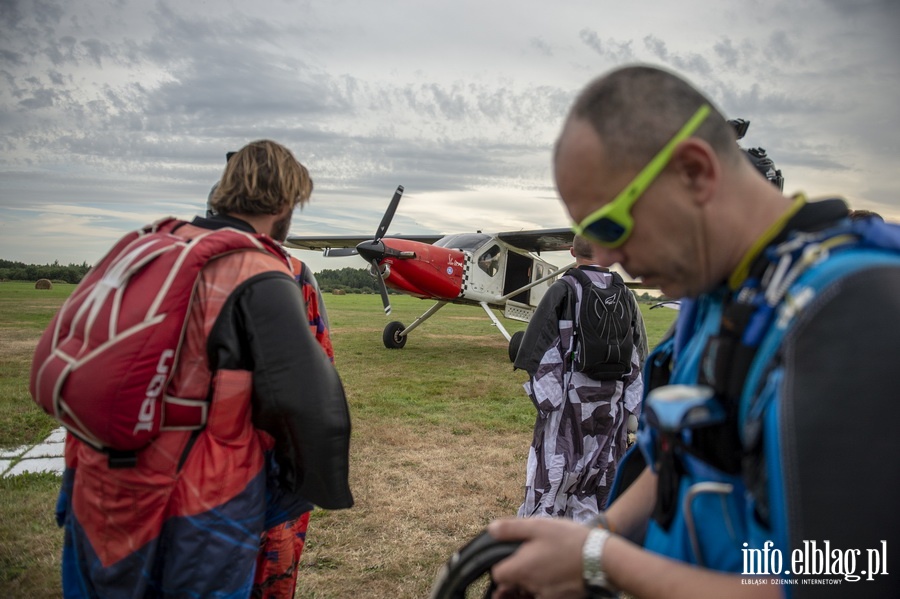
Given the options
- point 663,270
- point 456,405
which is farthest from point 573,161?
point 456,405

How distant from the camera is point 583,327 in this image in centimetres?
432

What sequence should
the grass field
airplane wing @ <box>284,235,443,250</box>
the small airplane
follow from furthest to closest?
1. airplane wing @ <box>284,235,443,250</box>
2. the small airplane
3. the grass field

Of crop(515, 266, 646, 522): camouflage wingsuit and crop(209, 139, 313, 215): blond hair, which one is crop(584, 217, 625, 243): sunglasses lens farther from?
crop(515, 266, 646, 522): camouflage wingsuit

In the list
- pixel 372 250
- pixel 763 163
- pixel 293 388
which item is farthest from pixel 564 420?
pixel 372 250

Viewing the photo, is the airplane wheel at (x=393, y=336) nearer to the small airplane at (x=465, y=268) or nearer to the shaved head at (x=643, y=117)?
the small airplane at (x=465, y=268)

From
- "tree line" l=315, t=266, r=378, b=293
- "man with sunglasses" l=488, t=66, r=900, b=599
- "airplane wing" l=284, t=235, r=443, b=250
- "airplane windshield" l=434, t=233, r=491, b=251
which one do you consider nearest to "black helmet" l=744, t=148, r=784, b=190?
"man with sunglasses" l=488, t=66, r=900, b=599

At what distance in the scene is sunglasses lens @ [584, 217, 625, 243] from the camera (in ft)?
3.28

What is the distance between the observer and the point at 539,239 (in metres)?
16.2

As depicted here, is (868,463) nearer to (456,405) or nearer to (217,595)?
(217,595)

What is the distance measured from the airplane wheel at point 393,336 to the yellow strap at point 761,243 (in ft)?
46.0

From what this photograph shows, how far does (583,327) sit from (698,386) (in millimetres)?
3357

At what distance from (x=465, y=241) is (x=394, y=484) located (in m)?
11.0

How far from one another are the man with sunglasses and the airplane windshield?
1448 centimetres

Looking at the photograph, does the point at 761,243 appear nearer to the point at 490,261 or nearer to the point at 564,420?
the point at 564,420
